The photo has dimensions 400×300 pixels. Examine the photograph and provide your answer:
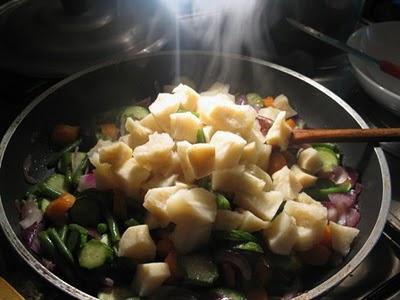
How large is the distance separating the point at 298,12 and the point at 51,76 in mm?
1384

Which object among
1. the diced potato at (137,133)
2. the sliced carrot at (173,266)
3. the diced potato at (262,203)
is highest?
the diced potato at (137,133)

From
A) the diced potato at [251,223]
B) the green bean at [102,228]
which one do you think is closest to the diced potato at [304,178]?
the diced potato at [251,223]

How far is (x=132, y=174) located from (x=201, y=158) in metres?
0.27

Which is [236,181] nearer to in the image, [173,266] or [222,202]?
[222,202]

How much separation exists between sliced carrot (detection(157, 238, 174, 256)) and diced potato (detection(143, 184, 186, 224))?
0.08 meters

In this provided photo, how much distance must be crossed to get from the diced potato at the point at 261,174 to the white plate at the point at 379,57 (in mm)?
909

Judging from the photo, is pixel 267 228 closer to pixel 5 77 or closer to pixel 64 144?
pixel 64 144

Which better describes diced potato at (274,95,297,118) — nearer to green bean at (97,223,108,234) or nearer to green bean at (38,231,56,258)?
green bean at (97,223,108,234)

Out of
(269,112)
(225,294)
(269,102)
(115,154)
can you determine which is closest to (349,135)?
(269,112)

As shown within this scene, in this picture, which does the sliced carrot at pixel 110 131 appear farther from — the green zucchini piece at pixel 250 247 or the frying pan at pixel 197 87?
the green zucchini piece at pixel 250 247

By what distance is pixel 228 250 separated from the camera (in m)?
1.49

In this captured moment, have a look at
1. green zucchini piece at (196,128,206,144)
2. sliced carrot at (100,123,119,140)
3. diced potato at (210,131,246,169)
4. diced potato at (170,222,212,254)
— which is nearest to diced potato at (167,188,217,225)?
diced potato at (170,222,212,254)

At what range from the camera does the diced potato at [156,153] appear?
5.09 ft

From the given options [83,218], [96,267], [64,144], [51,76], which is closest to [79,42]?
[51,76]
